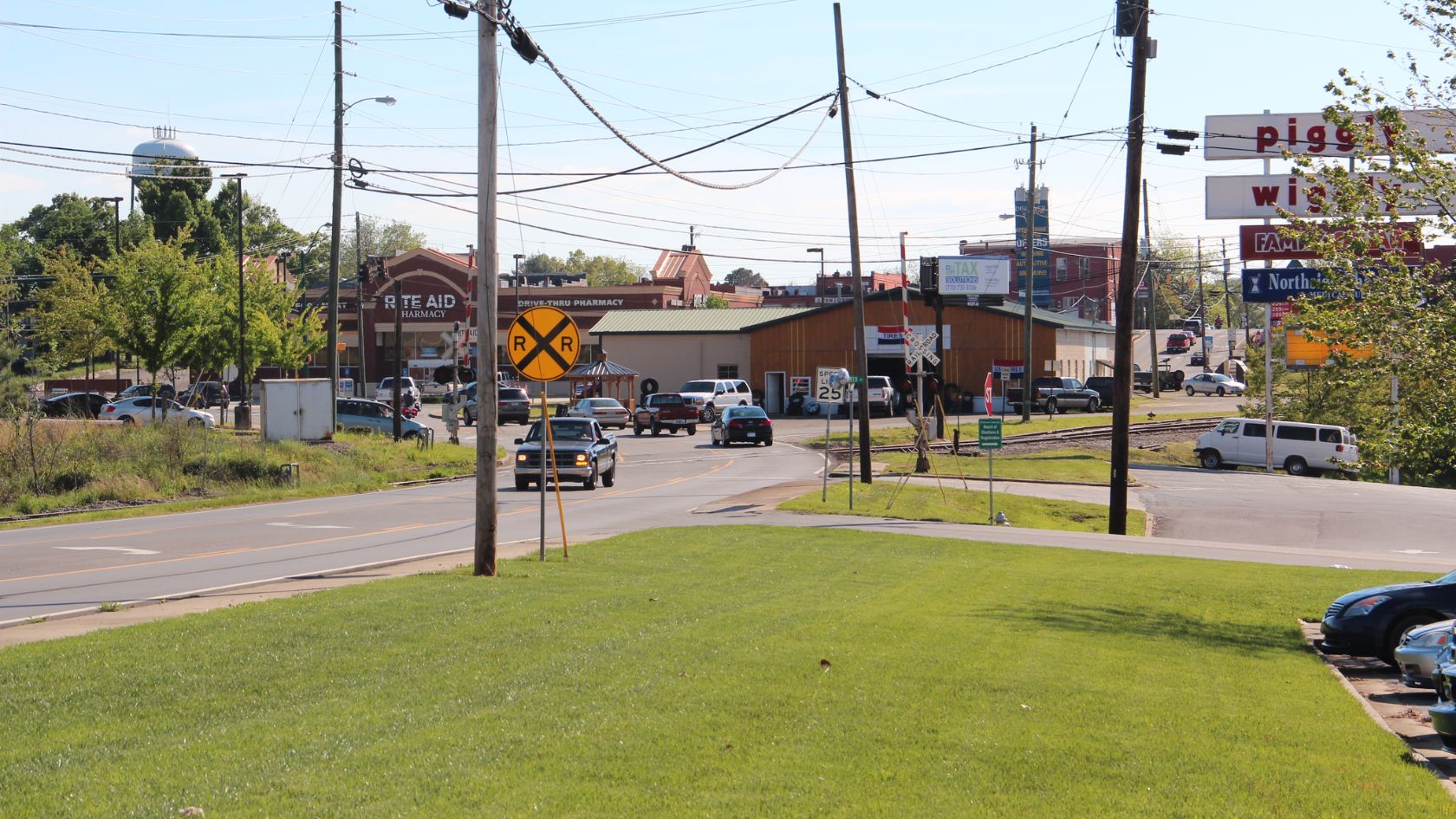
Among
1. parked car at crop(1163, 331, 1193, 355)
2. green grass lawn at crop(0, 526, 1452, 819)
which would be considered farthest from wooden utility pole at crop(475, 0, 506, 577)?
parked car at crop(1163, 331, 1193, 355)

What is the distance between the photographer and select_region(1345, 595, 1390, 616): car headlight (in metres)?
13.4

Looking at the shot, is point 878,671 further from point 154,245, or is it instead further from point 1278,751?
point 154,245

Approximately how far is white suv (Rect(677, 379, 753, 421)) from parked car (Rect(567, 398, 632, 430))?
11.6ft

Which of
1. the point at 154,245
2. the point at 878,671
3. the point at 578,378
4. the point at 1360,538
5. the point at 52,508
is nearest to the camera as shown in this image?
the point at 878,671

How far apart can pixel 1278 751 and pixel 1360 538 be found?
78.1 feet

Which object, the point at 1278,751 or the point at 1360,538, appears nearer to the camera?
the point at 1278,751

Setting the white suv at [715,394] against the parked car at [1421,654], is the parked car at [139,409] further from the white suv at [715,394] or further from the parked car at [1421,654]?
the parked car at [1421,654]

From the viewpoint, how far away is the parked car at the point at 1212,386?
87.5 m

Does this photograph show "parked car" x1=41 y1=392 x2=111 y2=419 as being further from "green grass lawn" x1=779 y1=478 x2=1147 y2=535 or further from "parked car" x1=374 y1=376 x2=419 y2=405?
"green grass lawn" x1=779 y1=478 x2=1147 y2=535

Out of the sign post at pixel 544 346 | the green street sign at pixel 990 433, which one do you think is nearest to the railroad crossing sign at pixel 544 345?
the sign post at pixel 544 346

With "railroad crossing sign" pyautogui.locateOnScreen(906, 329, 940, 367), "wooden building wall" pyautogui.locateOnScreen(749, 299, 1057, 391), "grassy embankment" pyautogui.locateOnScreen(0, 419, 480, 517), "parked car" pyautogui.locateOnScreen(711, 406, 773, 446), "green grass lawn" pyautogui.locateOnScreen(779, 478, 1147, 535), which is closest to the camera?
"grassy embankment" pyautogui.locateOnScreen(0, 419, 480, 517)

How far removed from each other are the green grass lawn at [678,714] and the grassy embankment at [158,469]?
704 inches

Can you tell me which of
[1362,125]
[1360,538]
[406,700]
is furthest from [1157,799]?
[1360,538]

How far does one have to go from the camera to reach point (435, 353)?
102500 millimetres
